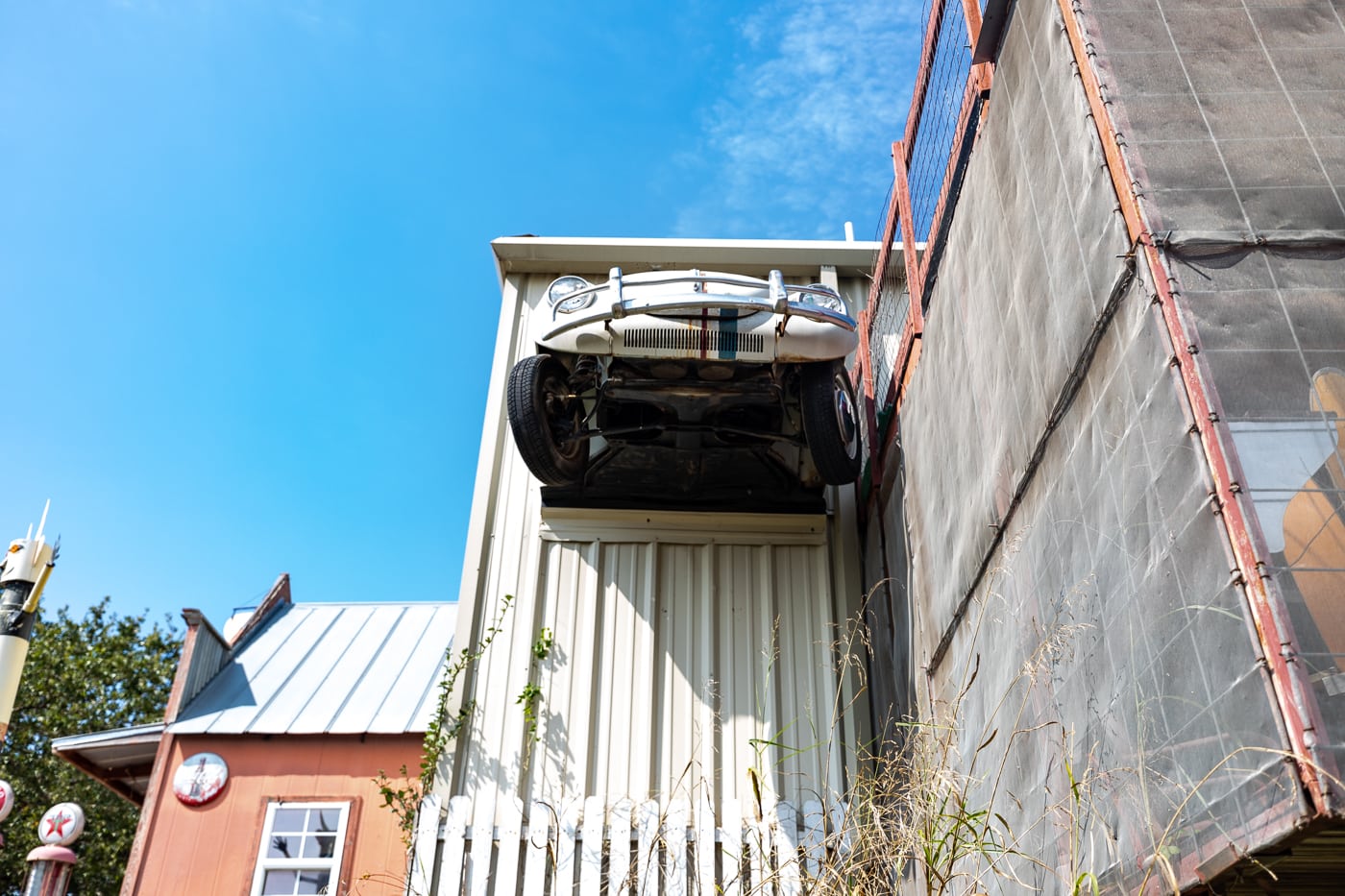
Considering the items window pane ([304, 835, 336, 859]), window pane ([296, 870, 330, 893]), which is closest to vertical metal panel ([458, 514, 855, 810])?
window pane ([296, 870, 330, 893])

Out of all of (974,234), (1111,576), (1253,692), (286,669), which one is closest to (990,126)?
(974,234)

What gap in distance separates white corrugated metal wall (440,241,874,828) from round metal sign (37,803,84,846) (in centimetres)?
447

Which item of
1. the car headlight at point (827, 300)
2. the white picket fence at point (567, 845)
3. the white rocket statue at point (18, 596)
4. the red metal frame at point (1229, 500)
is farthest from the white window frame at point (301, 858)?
the red metal frame at point (1229, 500)

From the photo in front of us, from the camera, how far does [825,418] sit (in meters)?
5.82

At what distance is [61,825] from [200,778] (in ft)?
3.55

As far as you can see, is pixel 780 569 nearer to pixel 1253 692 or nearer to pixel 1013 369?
pixel 1013 369

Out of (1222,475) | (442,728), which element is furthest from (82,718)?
(1222,475)

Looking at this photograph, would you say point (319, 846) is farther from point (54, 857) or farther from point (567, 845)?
point (567, 845)

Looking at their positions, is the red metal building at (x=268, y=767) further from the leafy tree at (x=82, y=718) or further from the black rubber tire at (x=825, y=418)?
the leafy tree at (x=82, y=718)

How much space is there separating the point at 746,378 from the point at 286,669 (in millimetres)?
7044

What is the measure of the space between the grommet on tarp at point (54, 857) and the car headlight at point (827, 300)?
6.93 metres

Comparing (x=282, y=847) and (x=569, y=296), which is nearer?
(x=569, y=296)

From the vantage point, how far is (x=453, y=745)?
5980mm

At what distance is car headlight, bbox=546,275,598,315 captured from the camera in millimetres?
5750
